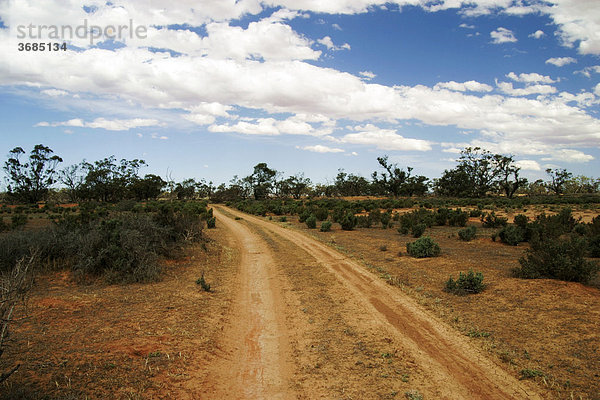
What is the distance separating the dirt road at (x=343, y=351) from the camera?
5172mm

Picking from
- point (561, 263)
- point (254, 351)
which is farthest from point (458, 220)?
point (254, 351)

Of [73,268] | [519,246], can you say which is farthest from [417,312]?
[519,246]

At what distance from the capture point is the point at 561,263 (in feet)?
31.6

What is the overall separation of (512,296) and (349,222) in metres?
17.1

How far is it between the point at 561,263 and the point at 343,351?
766cm

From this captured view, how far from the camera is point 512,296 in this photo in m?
8.96

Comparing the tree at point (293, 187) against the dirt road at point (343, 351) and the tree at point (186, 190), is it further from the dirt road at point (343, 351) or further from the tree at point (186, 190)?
the dirt road at point (343, 351)

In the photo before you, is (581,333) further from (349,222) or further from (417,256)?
(349,222)

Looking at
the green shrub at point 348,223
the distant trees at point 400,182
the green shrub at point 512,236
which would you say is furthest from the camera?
the distant trees at point 400,182

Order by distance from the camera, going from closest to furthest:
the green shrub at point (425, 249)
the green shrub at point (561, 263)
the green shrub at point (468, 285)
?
the green shrub at point (561, 263) → the green shrub at point (468, 285) → the green shrub at point (425, 249)

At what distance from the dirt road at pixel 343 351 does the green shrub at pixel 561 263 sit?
14.3 feet

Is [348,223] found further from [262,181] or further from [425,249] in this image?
[262,181]

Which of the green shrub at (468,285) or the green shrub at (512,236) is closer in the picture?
the green shrub at (468,285)

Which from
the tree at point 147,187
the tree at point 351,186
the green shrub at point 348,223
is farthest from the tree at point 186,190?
the green shrub at point 348,223
